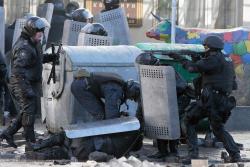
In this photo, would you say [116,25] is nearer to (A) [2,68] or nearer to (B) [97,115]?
(A) [2,68]

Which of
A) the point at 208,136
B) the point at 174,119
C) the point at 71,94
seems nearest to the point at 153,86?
the point at 174,119

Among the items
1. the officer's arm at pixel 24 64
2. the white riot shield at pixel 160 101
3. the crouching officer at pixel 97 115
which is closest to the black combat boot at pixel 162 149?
the white riot shield at pixel 160 101

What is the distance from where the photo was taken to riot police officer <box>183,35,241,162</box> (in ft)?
36.4

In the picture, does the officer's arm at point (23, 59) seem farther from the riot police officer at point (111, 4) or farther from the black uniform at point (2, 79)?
the riot police officer at point (111, 4)

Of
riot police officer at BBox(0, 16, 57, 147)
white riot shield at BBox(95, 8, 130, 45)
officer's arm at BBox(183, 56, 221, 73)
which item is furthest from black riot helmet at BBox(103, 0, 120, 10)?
officer's arm at BBox(183, 56, 221, 73)

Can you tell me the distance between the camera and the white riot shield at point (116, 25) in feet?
52.6

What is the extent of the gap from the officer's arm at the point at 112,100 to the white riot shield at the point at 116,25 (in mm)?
5104

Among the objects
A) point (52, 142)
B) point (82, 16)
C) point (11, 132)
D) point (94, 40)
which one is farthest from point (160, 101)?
point (82, 16)

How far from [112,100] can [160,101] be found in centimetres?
79

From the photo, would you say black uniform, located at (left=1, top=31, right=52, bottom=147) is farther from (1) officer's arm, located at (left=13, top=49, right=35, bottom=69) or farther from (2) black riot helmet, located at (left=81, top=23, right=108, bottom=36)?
(2) black riot helmet, located at (left=81, top=23, right=108, bottom=36)

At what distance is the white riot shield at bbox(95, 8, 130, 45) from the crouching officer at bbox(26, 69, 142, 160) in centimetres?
476

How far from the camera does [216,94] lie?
11.1 meters

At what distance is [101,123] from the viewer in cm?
1074

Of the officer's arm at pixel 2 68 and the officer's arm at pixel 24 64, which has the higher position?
the officer's arm at pixel 24 64
